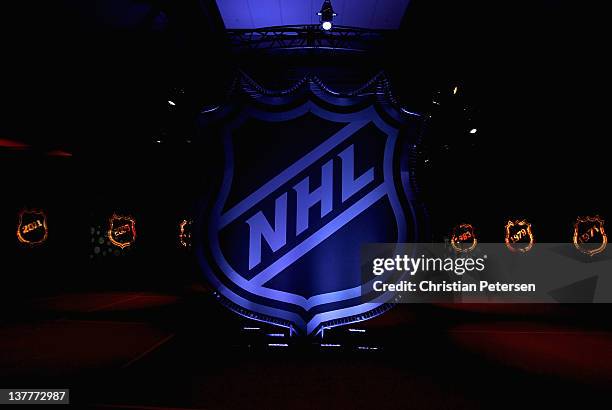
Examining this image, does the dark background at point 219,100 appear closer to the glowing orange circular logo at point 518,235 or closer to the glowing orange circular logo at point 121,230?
the glowing orange circular logo at point 518,235

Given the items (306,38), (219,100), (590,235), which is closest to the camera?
(306,38)

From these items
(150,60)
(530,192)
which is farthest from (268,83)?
(530,192)

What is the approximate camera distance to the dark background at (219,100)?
5922mm

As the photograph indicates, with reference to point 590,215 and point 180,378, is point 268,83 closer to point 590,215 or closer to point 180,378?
point 180,378

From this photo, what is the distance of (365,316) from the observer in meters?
3.44

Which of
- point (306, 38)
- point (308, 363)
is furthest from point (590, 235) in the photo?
point (308, 363)

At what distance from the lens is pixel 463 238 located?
9.87m

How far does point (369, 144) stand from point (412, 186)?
582 mm

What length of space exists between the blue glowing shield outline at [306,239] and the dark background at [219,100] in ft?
1.43

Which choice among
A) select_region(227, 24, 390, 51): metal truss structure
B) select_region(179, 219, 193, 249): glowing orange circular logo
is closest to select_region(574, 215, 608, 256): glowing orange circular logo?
select_region(227, 24, 390, 51): metal truss structure

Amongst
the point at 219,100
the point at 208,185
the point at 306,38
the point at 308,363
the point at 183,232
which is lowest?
the point at 308,363

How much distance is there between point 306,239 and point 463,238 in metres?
7.56

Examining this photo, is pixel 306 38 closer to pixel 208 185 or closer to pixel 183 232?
pixel 208 185

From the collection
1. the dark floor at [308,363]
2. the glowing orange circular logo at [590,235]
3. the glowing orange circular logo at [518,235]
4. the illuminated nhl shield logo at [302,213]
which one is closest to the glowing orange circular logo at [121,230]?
the dark floor at [308,363]
